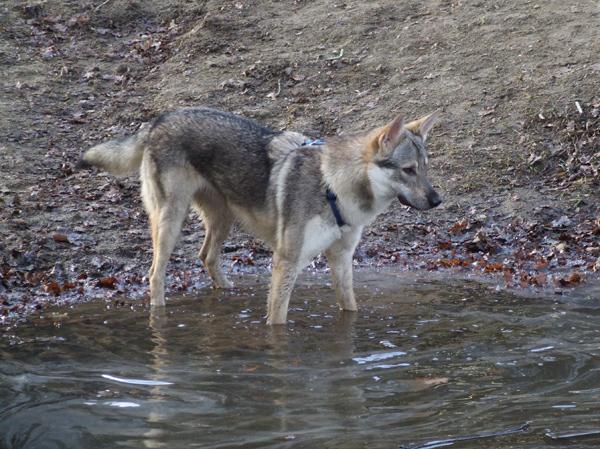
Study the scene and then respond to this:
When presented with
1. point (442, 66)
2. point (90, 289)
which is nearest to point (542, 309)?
point (90, 289)

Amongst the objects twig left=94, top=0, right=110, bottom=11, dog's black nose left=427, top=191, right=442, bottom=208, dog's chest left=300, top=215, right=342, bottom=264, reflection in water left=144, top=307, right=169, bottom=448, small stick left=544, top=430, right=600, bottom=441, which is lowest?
small stick left=544, top=430, right=600, bottom=441

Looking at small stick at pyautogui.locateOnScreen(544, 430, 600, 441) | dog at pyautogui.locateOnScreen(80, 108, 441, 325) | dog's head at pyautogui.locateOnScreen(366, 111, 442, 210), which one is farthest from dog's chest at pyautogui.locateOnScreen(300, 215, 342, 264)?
small stick at pyautogui.locateOnScreen(544, 430, 600, 441)

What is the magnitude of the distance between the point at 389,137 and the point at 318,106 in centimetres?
647

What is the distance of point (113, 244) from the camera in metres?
10.8

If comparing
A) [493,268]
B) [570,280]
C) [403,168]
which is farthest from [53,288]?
[570,280]

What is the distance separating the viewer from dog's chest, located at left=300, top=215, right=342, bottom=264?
26.2ft

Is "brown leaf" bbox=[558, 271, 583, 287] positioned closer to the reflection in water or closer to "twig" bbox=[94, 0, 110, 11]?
the reflection in water

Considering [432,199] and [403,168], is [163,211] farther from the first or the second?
[432,199]

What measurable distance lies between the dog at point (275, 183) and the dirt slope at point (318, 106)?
110 cm

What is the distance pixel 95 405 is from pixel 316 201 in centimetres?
289

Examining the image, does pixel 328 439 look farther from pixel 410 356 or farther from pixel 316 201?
pixel 316 201

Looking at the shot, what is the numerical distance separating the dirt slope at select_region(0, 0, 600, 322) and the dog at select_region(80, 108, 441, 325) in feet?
3.61

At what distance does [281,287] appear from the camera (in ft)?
26.7

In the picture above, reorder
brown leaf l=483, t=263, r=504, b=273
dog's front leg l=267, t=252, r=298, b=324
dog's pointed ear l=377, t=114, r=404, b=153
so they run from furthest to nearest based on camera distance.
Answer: brown leaf l=483, t=263, r=504, b=273 < dog's front leg l=267, t=252, r=298, b=324 < dog's pointed ear l=377, t=114, r=404, b=153
